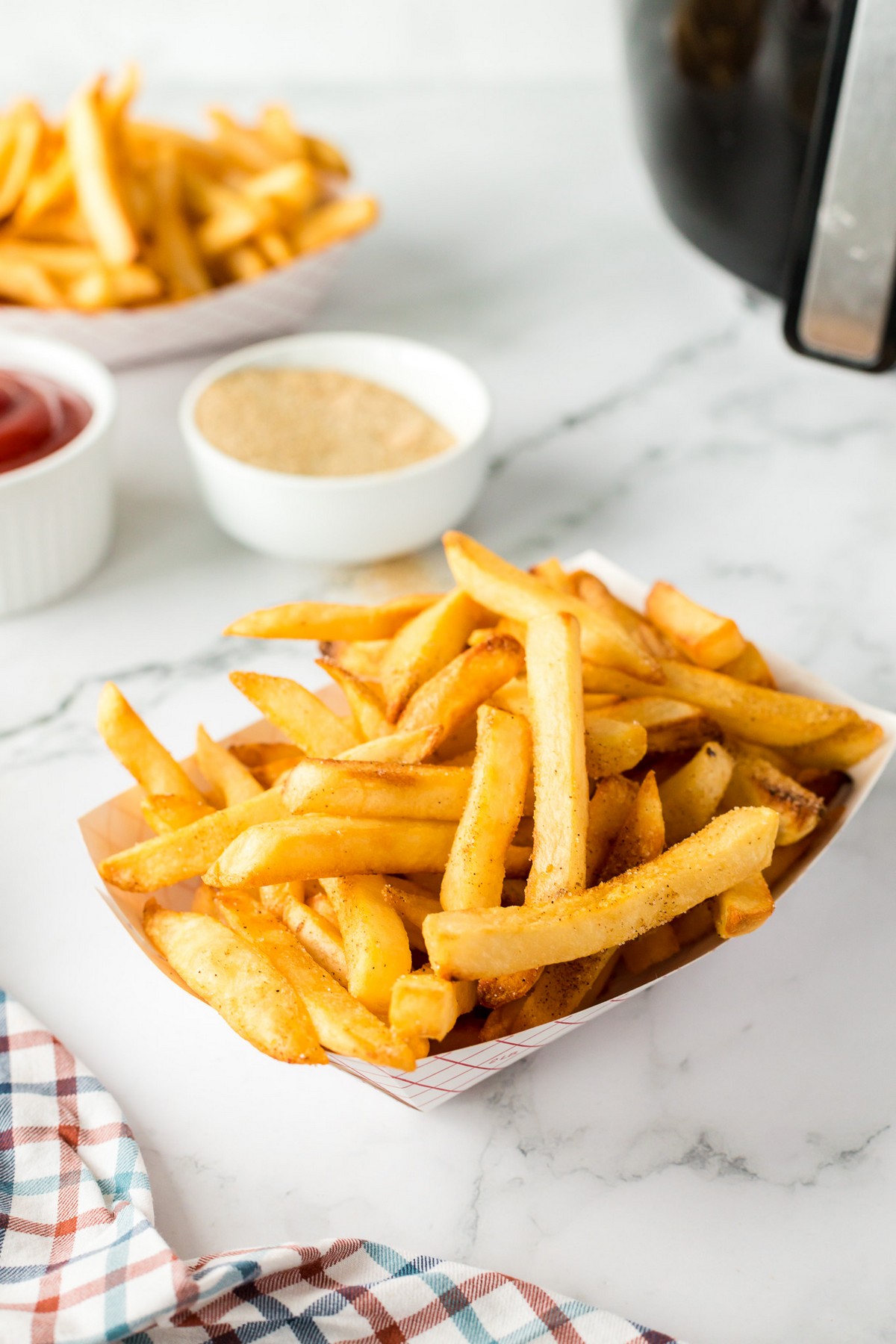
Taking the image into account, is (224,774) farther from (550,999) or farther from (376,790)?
(550,999)

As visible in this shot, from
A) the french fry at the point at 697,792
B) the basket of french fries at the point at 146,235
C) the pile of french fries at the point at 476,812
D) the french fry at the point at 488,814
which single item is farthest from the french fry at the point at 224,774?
the basket of french fries at the point at 146,235

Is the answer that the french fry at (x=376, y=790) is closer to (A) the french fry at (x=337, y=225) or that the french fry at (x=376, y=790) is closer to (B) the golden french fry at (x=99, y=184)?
(B) the golden french fry at (x=99, y=184)

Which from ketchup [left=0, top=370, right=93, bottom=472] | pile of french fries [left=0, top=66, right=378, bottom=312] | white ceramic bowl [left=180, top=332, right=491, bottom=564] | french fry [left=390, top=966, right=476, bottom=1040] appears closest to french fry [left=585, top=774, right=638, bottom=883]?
french fry [left=390, top=966, right=476, bottom=1040]

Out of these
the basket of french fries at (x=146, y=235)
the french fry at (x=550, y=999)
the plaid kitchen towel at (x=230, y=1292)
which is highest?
the basket of french fries at (x=146, y=235)

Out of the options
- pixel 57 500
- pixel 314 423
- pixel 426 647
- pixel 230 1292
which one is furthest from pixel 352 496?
pixel 230 1292

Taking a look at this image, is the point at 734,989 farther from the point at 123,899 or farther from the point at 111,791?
the point at 111,791

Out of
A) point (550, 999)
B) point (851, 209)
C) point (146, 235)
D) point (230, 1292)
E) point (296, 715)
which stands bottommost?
point (230, 1292)

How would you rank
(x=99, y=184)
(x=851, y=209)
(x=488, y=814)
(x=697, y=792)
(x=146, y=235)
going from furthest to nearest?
(x=146, y=235)
(x=99, y=184)
(x=851, y=209)
(x=697, y=792)
(x=488, y=814)

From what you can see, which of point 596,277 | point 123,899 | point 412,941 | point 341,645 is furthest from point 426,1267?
point 596,277
